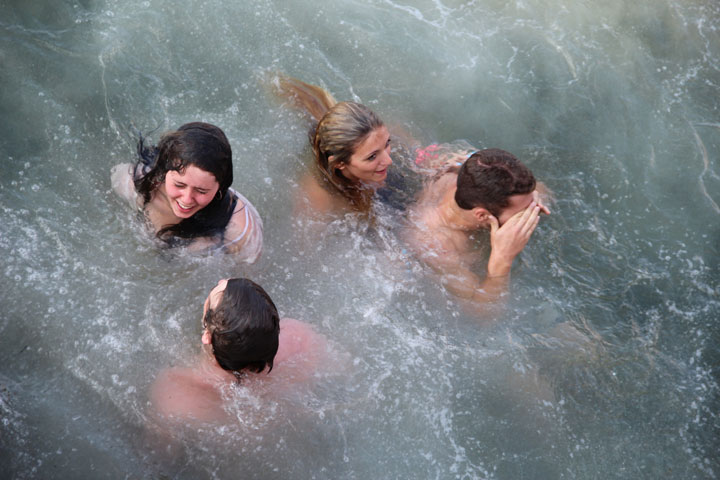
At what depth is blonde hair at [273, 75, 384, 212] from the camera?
4.29 meters

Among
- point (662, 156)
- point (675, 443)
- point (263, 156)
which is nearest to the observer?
point (675, 443)

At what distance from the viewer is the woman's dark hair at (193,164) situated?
11.3ft

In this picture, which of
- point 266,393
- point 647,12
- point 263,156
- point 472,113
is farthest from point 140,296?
point 647,12

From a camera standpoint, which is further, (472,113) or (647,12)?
(647,12)

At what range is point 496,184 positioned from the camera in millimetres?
4184

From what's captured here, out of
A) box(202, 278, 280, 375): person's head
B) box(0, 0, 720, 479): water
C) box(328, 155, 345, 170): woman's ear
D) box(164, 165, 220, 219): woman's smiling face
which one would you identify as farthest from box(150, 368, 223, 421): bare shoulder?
box(328, 155, 345, 170): woman's ear

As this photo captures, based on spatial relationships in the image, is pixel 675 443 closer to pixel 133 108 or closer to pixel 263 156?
pixel 263 156

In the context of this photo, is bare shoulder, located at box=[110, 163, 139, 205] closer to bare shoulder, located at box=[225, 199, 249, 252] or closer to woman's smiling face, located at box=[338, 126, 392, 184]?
bare shoulder, located at box=[225, 199, 249, 252]

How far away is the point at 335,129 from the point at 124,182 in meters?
1.50

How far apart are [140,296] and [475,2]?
443 cm

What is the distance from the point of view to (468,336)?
4.27 m

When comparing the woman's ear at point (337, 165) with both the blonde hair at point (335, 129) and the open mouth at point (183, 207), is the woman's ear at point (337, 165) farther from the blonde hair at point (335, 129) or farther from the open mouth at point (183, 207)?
the open mouth at point (183, 207)

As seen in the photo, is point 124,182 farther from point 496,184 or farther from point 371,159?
point 496,184

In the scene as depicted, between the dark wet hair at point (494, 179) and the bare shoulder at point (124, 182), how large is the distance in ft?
7.41
